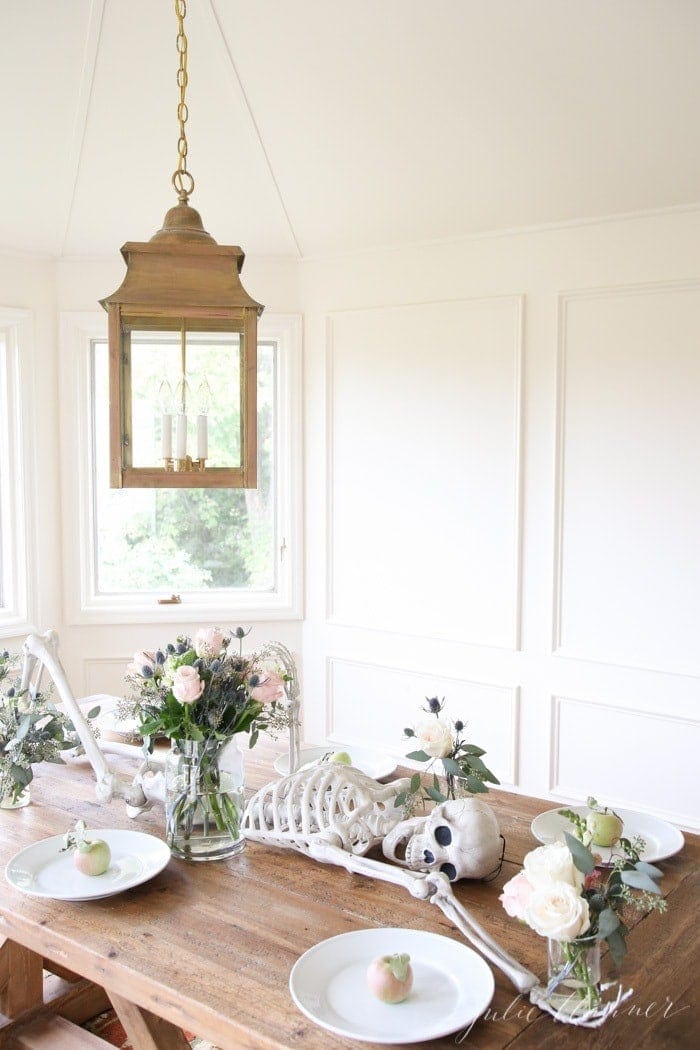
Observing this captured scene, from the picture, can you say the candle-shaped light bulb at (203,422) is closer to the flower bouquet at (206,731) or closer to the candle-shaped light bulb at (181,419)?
the candle-shaped light bulb at (181,419)

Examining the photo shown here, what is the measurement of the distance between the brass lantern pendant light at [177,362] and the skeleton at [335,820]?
2.14ft

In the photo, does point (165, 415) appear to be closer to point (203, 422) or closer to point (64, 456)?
point (203, 422)

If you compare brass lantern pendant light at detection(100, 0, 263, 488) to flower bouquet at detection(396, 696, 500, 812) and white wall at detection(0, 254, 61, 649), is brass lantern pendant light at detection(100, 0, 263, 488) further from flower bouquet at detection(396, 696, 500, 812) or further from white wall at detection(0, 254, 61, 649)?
white wall at detection(0, 254, 61, 649)

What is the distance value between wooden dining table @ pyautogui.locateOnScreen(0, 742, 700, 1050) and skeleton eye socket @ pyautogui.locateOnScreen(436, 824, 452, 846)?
0.09m

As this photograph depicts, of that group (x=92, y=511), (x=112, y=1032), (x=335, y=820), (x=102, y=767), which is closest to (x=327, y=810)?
(x=335, y=820)

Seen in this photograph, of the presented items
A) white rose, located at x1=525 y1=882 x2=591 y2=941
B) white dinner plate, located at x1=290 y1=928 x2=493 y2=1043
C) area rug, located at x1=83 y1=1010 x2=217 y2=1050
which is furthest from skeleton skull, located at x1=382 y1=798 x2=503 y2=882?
area rug, located at x1=83 y1=1010 x2=217 y2=1050

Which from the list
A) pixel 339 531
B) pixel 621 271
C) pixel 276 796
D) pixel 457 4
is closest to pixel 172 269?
pixel 276 796

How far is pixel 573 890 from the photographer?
1271mm

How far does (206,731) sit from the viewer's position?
1863 mm

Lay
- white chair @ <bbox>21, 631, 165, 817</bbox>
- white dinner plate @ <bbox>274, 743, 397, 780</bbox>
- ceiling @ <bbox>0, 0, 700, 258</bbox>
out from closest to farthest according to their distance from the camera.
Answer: white chair @ <bbox>21, 631, 165, 817</bbox> < white dinner plate @ <bbox>274, 743, 397, 780</bbox> < ceiling @ <bbox>0, 0, 700, 258</bbox>

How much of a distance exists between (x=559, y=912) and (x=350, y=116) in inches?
114

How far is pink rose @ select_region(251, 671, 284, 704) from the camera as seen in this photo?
189cm

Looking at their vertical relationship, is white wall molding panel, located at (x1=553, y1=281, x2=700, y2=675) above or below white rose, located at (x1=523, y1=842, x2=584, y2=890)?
above

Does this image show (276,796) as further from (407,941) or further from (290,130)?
(290,130)
